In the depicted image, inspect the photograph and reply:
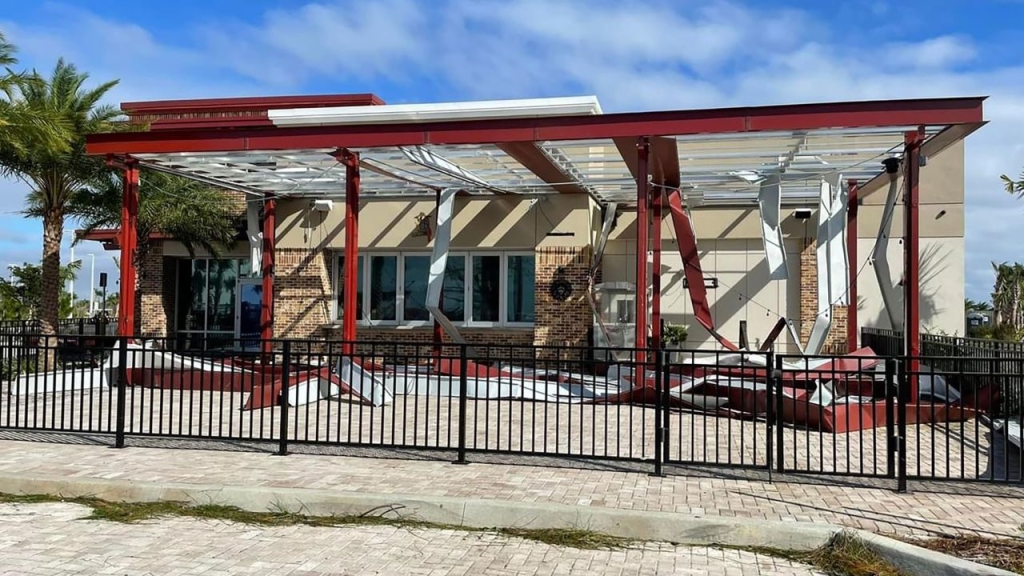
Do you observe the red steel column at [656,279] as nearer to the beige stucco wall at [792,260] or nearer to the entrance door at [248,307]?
the beige stucco wall at [792,260]

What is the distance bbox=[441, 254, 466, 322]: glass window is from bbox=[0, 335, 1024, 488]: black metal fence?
20.1 feet

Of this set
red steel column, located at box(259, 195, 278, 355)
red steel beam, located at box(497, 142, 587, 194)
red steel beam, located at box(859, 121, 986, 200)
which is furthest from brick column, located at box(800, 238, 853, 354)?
red steel column, located at box(259, 195, 278, 355)

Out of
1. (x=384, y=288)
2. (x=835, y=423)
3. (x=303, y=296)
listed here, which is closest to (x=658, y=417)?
(x=835, y=423)

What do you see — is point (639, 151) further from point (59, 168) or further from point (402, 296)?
point (59, 168)

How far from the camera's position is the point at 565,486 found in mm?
7301

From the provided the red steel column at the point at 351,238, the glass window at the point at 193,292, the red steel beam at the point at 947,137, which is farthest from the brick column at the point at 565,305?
the glass window at the point at 193,292

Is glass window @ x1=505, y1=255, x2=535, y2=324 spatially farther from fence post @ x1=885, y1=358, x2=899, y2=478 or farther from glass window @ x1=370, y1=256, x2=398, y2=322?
fence post @ x1=885, y1=358, x2=899, y2=478

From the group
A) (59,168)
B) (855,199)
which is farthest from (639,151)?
(59,168)

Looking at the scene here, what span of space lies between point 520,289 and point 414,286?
2.73 meters

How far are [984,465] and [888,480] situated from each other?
1785 millimetres

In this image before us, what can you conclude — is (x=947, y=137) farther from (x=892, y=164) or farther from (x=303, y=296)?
(x=303, y=296)

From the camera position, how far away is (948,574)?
5023mm

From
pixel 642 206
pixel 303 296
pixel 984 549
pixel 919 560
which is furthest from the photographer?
pixel 303 296

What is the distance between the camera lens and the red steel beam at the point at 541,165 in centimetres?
1393
